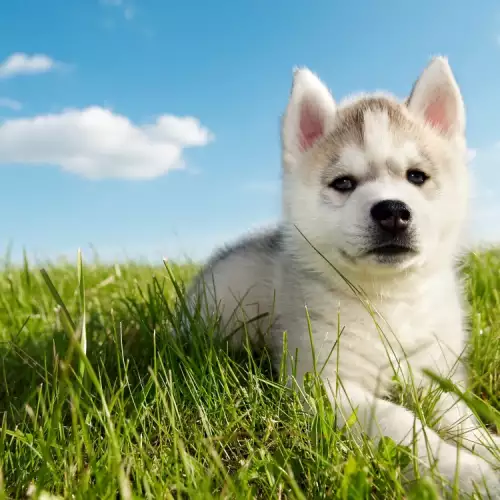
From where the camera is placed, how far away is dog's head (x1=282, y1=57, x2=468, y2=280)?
2.58m

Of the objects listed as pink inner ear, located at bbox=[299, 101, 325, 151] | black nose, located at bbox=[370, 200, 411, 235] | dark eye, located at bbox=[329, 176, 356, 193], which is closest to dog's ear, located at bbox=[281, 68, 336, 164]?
pink inner ear, located at bbox=[299, 101, 325, 151]

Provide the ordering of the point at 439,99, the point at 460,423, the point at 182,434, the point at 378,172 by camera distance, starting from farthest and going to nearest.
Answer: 1. the point at 439,99
2. the point at 378,172
3. the point at 460,423
4. the point at 182,434

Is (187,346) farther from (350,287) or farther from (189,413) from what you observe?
(350,287)

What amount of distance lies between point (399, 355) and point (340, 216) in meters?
0.73

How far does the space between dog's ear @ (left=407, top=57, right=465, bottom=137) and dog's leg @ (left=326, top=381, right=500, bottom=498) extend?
1390mm

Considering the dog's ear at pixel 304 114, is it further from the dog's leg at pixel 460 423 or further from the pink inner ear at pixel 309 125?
the dog's leg at pixel 460 423

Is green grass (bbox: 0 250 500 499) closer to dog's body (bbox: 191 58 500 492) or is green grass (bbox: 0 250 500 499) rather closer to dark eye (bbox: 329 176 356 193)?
dog's body (bbox: 191 58 500 492)

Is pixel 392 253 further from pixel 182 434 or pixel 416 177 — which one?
pixel 182 434

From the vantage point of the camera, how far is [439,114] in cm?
307

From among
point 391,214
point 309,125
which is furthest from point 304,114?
point 391,214

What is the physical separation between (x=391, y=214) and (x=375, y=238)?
123mm

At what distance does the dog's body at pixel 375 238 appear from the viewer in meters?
2.58

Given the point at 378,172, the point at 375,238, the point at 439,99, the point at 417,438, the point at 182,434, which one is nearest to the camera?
the point at 417,438

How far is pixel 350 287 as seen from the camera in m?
2.76
